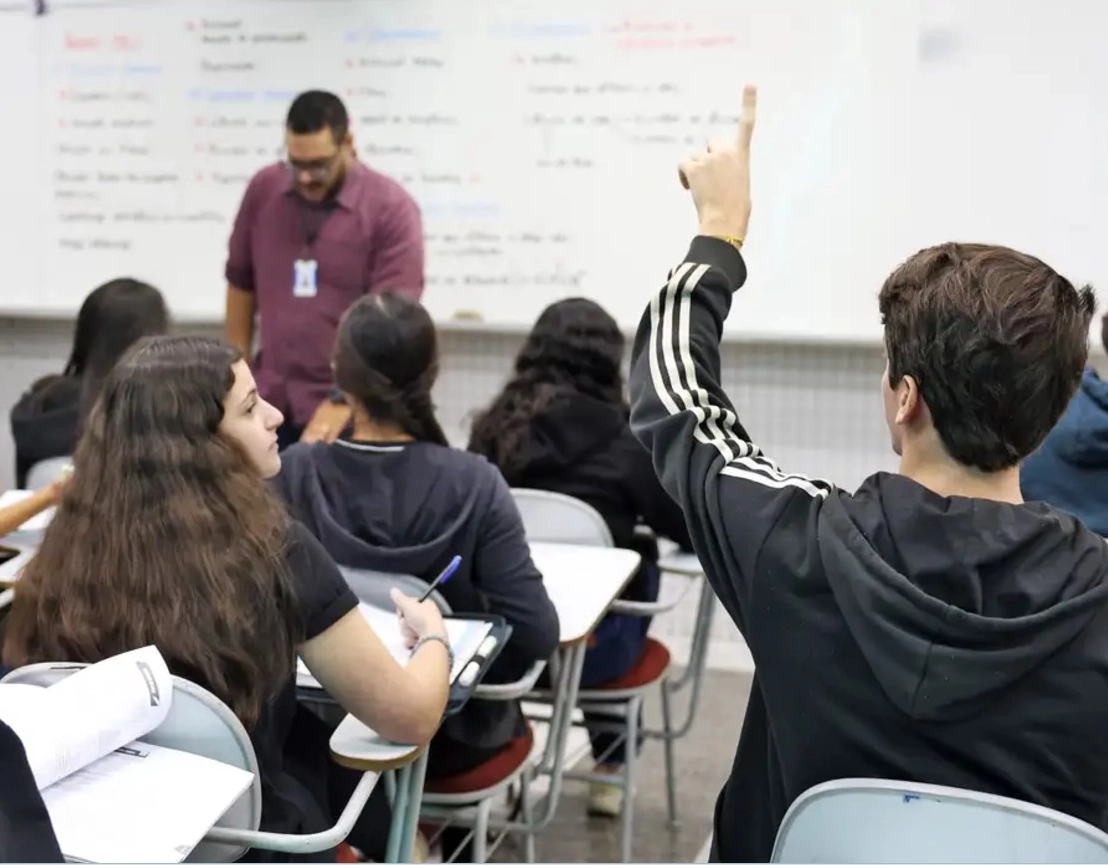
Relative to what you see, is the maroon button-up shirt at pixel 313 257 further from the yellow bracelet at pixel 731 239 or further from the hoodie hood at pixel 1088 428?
the yellow bracelet at pixel 731 239

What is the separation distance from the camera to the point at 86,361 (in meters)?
2.71

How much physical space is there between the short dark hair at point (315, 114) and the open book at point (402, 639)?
1714mm

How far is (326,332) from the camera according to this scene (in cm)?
344

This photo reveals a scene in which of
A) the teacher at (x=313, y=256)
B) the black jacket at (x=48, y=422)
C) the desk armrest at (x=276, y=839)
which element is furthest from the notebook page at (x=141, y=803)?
the teacher at (x=313, y=256)

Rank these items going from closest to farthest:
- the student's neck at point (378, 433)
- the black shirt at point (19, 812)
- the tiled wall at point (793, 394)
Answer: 1. the black shirt at point (19, 812)
2. the student's neck at point (378, 433)
3. the tiled wall at point (793, 394)

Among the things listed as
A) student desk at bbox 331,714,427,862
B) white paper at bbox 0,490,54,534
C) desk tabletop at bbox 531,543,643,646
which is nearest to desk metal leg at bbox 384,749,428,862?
student desk at bbox 331,714,427,862

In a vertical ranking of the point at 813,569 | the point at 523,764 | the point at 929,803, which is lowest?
the point at 523,764

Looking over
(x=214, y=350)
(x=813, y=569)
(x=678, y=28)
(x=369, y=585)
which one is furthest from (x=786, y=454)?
(x=813, y=569)

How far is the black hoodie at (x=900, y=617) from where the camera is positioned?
40.7 inches

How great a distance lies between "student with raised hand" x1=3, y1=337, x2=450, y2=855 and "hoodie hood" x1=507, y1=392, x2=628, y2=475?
0.99 m

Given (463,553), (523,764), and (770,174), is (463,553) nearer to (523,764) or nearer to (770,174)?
(523,764)

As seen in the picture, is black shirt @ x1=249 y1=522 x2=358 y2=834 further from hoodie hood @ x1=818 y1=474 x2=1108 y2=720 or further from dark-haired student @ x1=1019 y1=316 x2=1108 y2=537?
dark-haired student @ x1=1019 y1=316 x2=1108 y2=537

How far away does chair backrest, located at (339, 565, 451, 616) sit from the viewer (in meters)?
1.90

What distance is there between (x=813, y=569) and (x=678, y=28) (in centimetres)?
264
